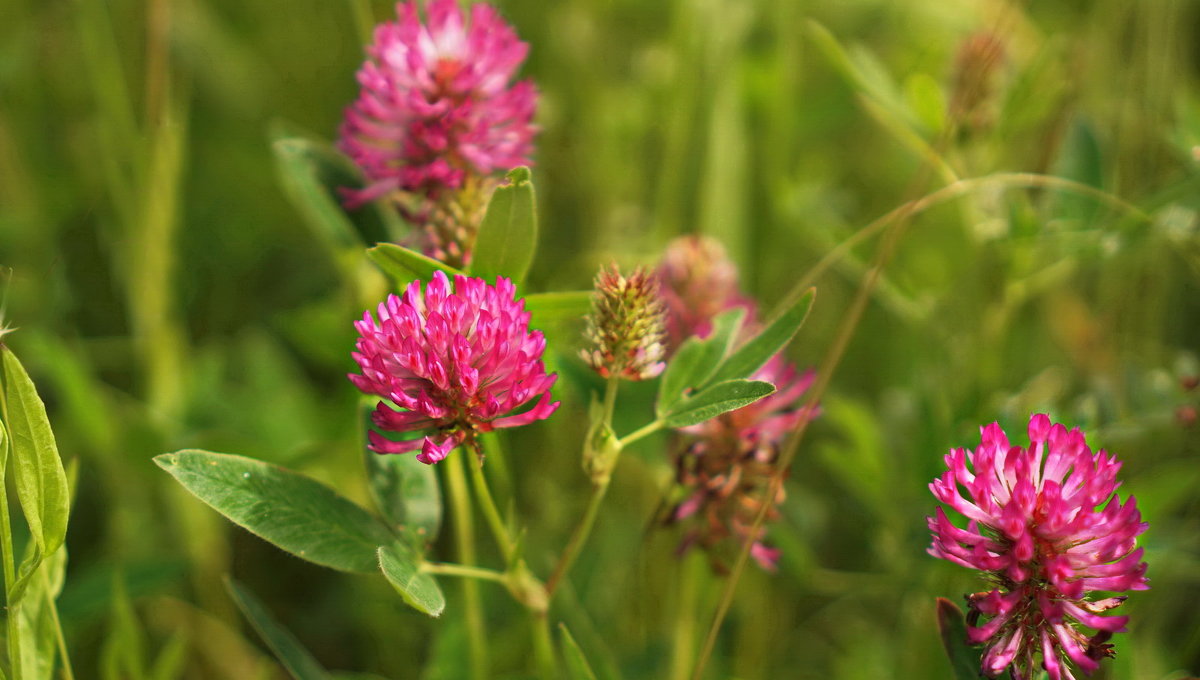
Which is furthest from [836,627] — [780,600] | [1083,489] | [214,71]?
[214,71]

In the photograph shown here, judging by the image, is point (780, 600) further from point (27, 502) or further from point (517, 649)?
point (27, 502)

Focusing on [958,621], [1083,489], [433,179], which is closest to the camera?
[1083,489]

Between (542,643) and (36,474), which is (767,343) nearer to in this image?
(542,643)

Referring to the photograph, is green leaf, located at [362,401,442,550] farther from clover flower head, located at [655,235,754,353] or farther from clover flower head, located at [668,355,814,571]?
clover flower head, located at [655,235,754,353]

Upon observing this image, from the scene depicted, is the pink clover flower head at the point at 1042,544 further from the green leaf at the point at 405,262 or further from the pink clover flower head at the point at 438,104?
the pink clover flower head at the point at 438,104

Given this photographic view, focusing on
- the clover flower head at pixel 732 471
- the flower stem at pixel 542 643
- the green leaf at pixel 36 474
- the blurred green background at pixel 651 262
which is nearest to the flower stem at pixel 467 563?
the blurred green background at pixel 651 262

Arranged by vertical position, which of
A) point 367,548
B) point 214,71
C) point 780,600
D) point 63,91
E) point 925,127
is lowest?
point 367,548

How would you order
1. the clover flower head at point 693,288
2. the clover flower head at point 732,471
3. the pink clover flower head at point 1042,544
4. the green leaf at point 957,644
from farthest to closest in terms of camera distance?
the clover flower head at point 693,288, the clover flower head at point 732,471, the green leaf at point 957,644, the pink clover flower head at point 1042,544
